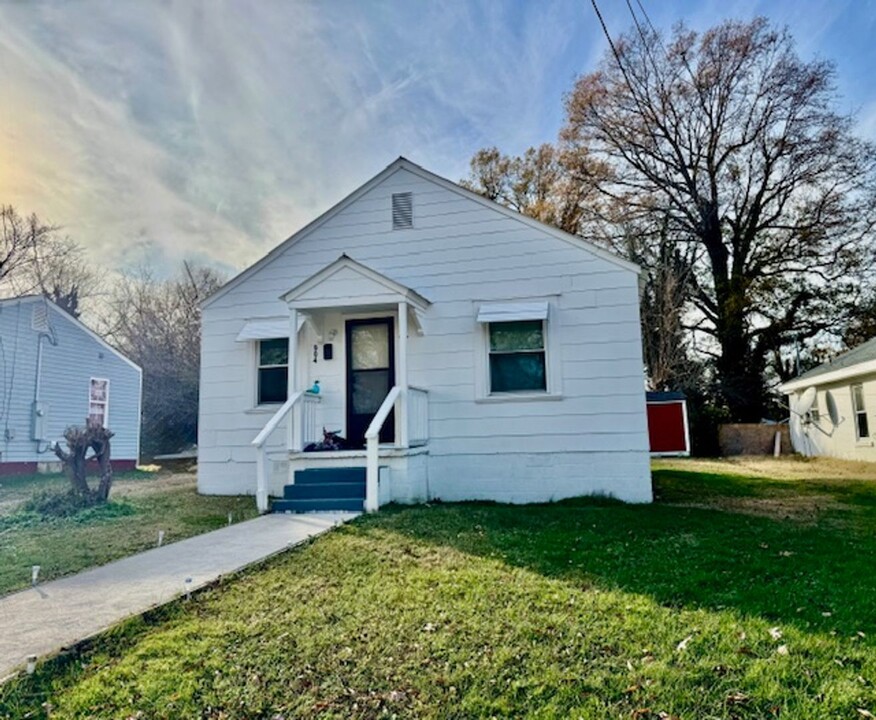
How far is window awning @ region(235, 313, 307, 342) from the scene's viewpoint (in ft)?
30.6

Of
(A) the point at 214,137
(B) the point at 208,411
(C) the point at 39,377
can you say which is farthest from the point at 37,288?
(B) the point at 208,411

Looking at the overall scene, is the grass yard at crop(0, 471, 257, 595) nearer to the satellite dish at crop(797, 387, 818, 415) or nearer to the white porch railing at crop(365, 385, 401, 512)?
the white porch railing at crop(365, 385, 401, 512)

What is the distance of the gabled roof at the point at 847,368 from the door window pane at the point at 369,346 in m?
11.7

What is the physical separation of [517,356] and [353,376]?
8.40 ft

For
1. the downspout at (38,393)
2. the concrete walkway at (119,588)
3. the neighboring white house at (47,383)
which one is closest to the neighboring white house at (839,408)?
the concrete walkway at (119,588)

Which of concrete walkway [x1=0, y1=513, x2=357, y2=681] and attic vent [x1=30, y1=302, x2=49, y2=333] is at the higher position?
attic vent [x1=30, y1=302, x2=49, y2=333]

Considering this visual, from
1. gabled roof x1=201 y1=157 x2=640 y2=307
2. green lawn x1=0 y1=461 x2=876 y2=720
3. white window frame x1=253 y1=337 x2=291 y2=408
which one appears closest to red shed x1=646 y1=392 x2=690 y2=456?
gabled roof x1=201 y1=157 x2=640 y2=307

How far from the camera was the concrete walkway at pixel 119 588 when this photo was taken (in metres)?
3.18

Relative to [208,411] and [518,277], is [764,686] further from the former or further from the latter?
[208,411]

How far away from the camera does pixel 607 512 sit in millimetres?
6910

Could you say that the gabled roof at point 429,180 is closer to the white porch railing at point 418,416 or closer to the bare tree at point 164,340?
the white porch railing at point 418,416

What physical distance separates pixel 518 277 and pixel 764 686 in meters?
6.72

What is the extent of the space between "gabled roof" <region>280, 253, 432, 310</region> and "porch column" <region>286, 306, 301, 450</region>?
0.27m

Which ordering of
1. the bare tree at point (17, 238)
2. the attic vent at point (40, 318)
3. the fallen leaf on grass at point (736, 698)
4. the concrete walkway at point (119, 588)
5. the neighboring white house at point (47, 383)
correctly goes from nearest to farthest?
the fallen leaf on grass at point (736, 698) → the concrete walkway at point (119, 588) → the neighboring white house at point (47, 383) → the attic vent at point (40, 318) → the bare tree at point (17, 238)
